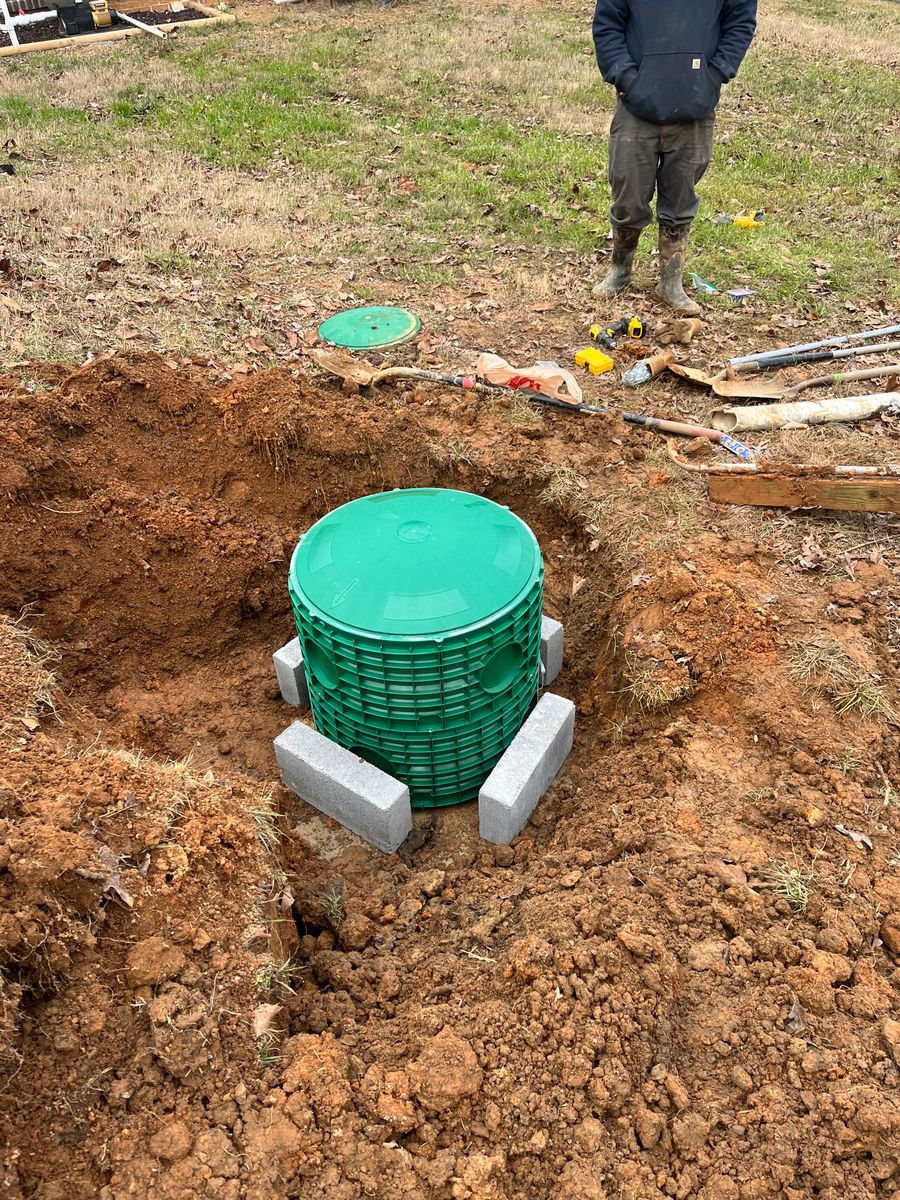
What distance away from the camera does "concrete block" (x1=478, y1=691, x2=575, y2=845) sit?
10.1 ft

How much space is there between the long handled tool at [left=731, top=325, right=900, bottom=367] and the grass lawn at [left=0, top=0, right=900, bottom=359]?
0.59 metres

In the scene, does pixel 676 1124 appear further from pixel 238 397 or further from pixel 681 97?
pixel 681 97

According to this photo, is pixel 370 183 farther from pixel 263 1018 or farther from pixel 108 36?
pixel 108 36

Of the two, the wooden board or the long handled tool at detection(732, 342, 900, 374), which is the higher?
the wooden board

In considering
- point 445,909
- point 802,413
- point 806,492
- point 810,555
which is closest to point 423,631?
point 445,909

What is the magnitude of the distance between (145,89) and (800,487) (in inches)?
463

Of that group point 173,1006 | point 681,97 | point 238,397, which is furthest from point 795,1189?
point 681,97

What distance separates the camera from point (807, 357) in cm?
564

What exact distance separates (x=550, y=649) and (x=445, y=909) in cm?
138

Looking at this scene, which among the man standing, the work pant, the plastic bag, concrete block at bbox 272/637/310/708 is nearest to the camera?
concrete block at bbox 272/637/310/708

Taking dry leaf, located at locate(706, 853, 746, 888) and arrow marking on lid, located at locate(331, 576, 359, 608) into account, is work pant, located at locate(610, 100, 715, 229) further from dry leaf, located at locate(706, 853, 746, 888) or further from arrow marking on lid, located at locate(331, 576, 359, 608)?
dry leaf, located at locate(706, 853, 746, 888)

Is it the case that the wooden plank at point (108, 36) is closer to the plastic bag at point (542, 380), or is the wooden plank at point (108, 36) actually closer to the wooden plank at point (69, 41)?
the wooden plank at point (69, 41)

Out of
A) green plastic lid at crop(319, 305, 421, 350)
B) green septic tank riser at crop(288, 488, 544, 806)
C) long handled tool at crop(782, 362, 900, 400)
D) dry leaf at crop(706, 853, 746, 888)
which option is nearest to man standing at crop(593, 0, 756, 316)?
long handled tool at crop(782, 362, 900, 400)

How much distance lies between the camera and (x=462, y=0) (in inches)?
673
